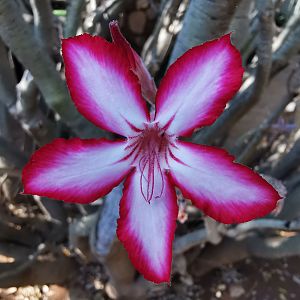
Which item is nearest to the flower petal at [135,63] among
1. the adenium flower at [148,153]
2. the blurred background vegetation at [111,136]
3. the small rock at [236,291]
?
the adenium flower at [148,153]

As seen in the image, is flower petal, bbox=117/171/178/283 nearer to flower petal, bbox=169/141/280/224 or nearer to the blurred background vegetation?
flower petal, bbox=169/141/280/224

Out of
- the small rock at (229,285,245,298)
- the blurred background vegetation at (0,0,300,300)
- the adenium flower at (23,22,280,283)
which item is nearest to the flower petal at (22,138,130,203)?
the adenium flower at (23,22,280,283)

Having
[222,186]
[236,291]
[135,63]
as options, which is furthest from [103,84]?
[236,291]

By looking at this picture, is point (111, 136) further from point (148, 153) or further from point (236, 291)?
point (236, 291)

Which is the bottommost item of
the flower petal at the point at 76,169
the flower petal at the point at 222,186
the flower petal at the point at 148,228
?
the flower petal at the point at 148,228

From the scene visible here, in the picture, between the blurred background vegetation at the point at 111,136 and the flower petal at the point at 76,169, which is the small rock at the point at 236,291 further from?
the flower petal at the point at 76,169

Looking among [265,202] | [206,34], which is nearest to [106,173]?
[265,202]
